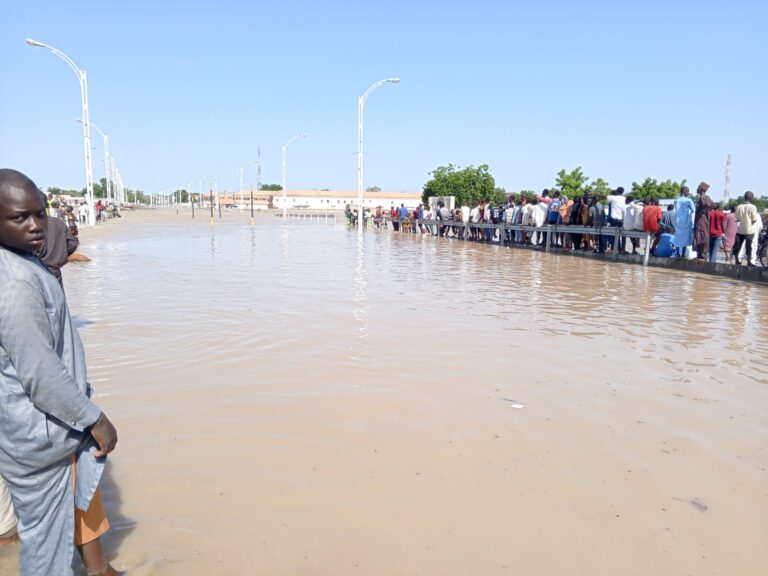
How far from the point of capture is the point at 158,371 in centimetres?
584

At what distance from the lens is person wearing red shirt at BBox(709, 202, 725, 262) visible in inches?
584

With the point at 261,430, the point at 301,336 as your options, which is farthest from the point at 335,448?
the point at 301,336

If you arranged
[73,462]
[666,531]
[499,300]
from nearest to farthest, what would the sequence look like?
1. [73,462]
2. [666,531]
3. [499,300]

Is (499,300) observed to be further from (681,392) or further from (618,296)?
(681,392)

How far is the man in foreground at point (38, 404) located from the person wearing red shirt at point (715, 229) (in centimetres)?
1559

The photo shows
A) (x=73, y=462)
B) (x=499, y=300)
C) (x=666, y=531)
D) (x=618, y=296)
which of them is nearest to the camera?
(x=73, y=462)

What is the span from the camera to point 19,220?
7.68 ft

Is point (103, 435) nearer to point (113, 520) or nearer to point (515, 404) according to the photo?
point (113, 520)

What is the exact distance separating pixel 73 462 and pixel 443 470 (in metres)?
2.23

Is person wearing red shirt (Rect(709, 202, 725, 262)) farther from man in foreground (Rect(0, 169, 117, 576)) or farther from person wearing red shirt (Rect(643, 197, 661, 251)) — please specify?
man in foreground (Rect(0, 169, 117, 576))

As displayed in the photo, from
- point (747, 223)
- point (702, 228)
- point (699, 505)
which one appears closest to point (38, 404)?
point (699, 505)

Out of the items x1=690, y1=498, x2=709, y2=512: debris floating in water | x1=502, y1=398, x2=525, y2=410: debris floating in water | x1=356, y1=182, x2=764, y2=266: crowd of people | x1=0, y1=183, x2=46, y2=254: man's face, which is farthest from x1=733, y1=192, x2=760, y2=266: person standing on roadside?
x1=0, y1=183, x2=46, y2=254: man's face

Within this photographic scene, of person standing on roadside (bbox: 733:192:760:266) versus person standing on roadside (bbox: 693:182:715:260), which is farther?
person standing on roadside (bbox: 693:182:715:260)

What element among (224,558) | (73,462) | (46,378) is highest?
(46,378)
